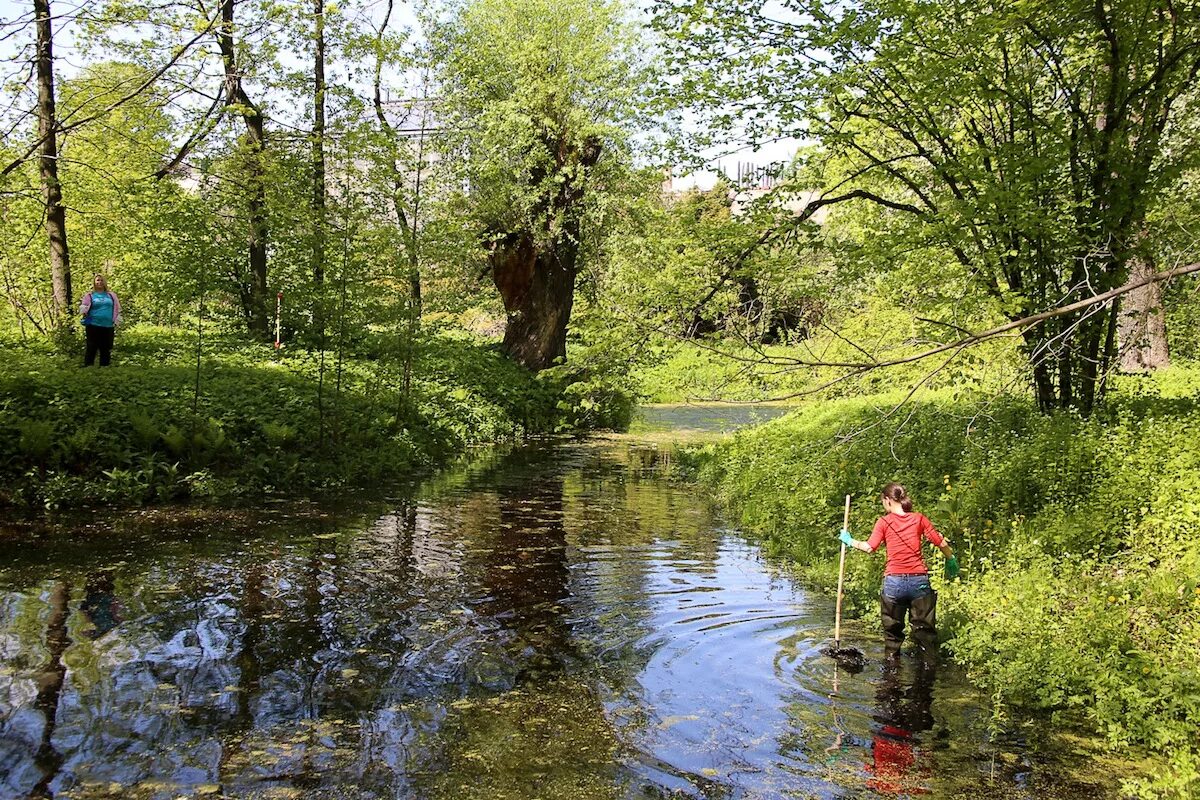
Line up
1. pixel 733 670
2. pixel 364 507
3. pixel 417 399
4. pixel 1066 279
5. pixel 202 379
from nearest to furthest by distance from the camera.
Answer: pixel 733 670 → pixel 1066 279 → pixel 364 507 → pixel 202 379 → pixel 417 399

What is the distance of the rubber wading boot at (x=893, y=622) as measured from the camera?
7559 millimetres

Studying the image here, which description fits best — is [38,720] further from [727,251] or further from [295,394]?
[295,394]

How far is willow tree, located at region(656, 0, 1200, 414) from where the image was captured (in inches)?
362

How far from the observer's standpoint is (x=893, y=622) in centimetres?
757

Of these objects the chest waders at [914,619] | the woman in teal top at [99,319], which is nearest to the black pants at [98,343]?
the woman in teal top at [99,319]

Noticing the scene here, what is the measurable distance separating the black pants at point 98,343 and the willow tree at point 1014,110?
424 inches

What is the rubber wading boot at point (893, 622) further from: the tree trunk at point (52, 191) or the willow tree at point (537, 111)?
the willow tree at point (537, 111)

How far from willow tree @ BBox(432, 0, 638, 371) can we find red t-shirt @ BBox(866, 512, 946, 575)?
58.7ft

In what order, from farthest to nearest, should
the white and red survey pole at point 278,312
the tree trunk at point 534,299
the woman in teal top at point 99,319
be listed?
the tree trunk at point 534,299 → the white and red survey pole at point 278,312 → the woman in teal top at point 99,319

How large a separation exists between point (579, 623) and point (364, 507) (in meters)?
6.03

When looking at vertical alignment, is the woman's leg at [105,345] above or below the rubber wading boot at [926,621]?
above

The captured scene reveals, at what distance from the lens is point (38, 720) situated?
5551 millimetres

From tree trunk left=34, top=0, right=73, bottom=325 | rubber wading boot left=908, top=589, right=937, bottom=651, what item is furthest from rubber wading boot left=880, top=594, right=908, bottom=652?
tree trunk left=34, top=0, right=73, bottom=325

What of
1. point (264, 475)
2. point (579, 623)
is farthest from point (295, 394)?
point (579, 623)
